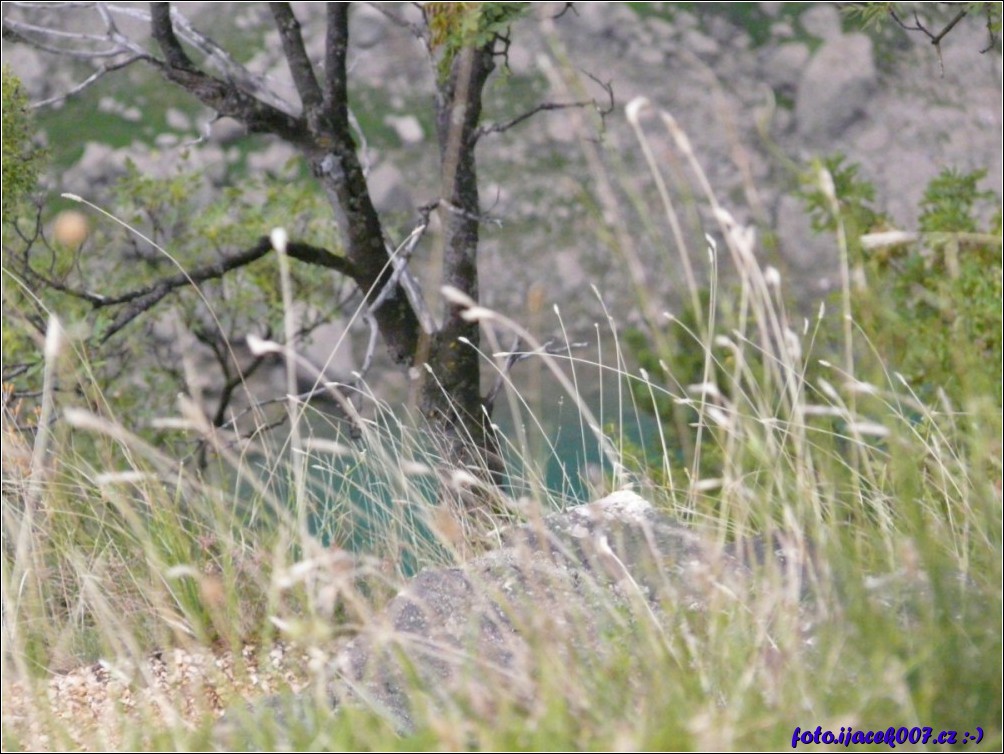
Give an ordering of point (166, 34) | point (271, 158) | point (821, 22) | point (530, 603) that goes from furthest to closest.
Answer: point (821, 22), point (271, 158), point (166, 34), point (530, 603)

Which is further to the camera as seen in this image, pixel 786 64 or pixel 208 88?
pixel 786 64

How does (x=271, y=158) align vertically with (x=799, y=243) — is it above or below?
above

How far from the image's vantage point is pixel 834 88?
66.7 ft

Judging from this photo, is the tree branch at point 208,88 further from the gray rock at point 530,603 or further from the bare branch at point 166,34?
the gray rock at point 530,603

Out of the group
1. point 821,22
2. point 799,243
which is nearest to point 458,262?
point 799,243

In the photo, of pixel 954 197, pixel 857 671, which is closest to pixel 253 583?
pixel 857 671

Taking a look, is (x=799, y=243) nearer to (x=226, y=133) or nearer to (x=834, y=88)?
(x=834, y=88)

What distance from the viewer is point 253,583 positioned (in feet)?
11.0

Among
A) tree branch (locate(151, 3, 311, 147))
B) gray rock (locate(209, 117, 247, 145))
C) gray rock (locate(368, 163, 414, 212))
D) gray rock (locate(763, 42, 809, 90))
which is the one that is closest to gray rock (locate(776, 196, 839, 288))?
gray rock (locate(763, 42, 809, 90))

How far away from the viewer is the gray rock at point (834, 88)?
20.3 meters

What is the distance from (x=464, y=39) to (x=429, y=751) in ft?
11.1

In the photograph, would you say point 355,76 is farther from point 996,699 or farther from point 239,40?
point 996,699

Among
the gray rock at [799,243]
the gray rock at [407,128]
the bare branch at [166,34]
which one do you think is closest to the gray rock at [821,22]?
the gray rock at [799,243]

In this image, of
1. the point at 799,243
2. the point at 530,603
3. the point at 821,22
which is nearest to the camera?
the point at 530,603
